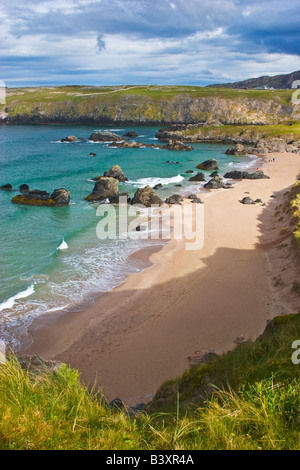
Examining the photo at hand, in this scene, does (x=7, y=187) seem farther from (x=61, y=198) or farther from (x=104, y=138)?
(x=104, y=138)

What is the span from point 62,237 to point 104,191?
513 inches

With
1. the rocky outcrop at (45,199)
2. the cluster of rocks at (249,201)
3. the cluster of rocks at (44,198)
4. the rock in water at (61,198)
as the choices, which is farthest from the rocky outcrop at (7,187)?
the cluster of rocks at (249,201)

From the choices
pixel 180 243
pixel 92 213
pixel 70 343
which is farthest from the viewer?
pixel 92 213

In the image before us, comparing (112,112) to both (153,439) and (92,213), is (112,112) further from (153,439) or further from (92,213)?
(153,439)

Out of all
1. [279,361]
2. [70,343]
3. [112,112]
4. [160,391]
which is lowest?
[70,343]

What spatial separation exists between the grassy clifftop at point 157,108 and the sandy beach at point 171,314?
104 m

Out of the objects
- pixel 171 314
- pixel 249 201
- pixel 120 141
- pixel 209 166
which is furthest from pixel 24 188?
pixel 120 141

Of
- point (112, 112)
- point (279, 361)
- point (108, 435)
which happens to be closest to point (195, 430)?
point (108, 435)

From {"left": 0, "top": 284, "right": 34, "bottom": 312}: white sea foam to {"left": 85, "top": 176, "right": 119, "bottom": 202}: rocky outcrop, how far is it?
21415 mm

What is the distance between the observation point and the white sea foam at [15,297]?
18466 millimetres

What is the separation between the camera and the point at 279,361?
7.34 meters

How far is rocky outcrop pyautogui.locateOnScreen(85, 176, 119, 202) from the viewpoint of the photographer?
40750mm

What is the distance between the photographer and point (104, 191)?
40938 mm
